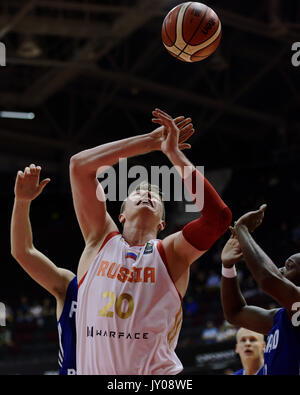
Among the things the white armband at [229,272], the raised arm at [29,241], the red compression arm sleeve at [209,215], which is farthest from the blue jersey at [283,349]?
the raised arm at [29,241]

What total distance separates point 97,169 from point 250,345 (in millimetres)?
2416

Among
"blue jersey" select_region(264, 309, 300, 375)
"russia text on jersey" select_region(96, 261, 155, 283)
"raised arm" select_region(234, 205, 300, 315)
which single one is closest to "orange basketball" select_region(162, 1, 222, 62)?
"raised arm" select_region(234, 205, 300, 315)

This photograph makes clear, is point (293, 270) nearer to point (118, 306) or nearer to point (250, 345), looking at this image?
point (118, 306)

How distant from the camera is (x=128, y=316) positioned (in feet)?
10.3

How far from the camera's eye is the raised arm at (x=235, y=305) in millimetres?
3820

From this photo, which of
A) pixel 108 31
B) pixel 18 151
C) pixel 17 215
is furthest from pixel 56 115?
pixel 17 215

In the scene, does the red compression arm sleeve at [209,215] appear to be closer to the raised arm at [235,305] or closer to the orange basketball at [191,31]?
the raised arm at [235,305]

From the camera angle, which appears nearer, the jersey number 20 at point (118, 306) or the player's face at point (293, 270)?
the jersey number 20 at point (118, 306)

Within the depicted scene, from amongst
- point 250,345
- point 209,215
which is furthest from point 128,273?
point 250,345

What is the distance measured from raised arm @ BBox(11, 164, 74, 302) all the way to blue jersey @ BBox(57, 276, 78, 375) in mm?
59

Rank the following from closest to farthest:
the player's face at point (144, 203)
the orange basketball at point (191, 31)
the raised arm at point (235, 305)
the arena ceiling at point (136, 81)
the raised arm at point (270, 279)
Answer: the raised arm at point (270, 279), the player's face at point (144, 203), the raised arm at point (235, 305), the orange basketball at point (191, 31), the arena ceiling at point (136, 81)

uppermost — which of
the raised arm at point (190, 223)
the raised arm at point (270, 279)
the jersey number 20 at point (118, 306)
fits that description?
the raised arm at point (190, 223)

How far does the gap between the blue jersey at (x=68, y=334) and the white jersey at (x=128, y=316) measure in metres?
0.40

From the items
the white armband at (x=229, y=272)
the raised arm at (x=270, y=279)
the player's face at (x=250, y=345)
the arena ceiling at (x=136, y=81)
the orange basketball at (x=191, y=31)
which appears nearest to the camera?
the raised arm at (x=270, y=279)
